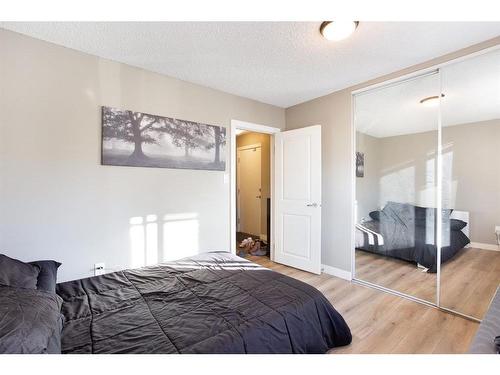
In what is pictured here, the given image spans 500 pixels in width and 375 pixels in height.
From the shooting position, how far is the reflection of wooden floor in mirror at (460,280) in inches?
82.8

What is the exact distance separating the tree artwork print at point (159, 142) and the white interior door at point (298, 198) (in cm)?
101

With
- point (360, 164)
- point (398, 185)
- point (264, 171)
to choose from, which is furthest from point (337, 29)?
point (264, 171)

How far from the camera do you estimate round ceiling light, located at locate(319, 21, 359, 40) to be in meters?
1.78

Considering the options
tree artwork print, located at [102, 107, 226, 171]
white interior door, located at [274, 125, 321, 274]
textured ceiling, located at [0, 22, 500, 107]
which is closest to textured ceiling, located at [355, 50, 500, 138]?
textured ceiling, located at [0, 22, 500, 107]

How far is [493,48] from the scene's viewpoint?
198 cm

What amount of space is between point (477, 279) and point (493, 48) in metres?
2.04

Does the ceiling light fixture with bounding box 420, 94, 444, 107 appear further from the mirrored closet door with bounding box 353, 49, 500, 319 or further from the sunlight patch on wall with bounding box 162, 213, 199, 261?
the sunlight patch on wall with bounding box 162, 213, 199, 261

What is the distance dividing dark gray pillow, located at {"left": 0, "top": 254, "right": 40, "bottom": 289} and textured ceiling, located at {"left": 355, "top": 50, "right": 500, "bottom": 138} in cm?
335

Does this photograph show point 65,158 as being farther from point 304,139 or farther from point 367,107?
point 367,107

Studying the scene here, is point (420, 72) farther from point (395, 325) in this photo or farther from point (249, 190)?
point (249, 190)

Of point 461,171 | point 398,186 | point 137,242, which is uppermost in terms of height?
point 461,171

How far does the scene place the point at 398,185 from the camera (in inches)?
104

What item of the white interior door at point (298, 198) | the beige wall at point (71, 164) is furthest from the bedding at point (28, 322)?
the white interior door at point (298, 198)

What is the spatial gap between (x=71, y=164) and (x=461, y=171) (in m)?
3.59
